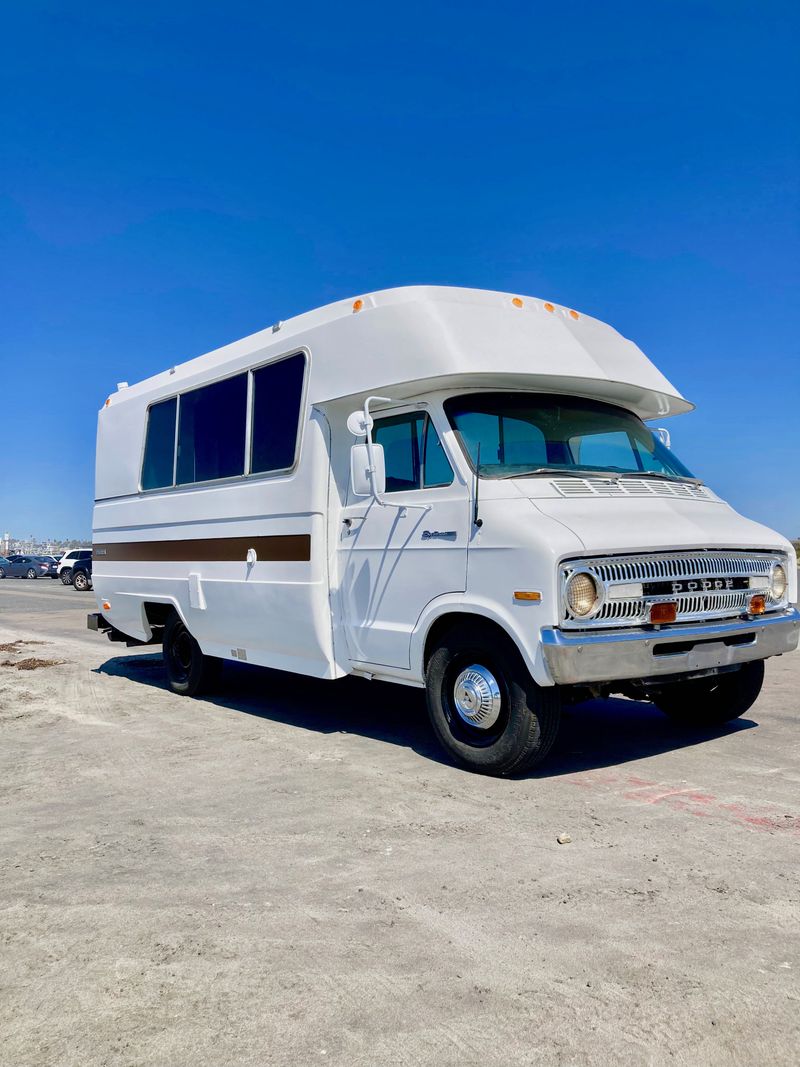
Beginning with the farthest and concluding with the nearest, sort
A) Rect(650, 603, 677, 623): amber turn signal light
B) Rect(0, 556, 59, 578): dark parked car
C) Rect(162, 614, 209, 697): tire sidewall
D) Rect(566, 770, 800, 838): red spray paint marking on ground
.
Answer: Rect(0, 556, 59, 578): dark parked car
Rect(162, 614, 209, 697): tire sidewall
Rect(650, 603, 677, 623): amber turn signal light
Rect(566, 770, 800, 838): red spray paint marking on ground

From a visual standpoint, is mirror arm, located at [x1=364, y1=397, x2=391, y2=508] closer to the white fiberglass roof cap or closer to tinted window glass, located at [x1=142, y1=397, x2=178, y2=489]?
the white fiberglass roof cap

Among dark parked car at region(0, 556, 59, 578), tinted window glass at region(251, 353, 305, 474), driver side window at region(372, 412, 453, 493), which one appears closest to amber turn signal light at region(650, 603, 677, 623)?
driver side window at region(372, 412, 453, 493)

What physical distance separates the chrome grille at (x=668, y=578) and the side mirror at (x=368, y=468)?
1.61 meters

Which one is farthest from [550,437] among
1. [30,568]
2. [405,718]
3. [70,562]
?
[30,568]

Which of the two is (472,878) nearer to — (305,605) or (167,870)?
(167,870)

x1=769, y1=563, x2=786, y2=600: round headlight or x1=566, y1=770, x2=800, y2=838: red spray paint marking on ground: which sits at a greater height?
x1=769, y1=563, x2=786, y2=600: round headlight

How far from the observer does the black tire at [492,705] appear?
5398 mm

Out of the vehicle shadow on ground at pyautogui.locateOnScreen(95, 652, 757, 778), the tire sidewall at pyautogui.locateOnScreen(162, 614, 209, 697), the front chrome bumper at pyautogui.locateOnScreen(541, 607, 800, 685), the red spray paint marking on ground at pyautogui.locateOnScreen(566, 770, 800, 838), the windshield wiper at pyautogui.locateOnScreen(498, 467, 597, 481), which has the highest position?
the windshield wiper at pyautogui.locateOnScreen(498, 467, 597, 481)

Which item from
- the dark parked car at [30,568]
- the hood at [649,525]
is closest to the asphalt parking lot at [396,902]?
the hood at [649,525]

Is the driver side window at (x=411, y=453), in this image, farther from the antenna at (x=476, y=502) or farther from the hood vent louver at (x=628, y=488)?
the hood vent louver at (x=628, y=488)

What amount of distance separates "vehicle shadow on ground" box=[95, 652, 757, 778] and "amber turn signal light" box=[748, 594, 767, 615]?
1134mm

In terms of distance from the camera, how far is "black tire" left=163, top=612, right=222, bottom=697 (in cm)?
891

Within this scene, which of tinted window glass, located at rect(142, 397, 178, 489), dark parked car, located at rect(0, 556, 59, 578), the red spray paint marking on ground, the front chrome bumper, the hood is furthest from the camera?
dark parked car, located at rect(0, 556, 59, 578)

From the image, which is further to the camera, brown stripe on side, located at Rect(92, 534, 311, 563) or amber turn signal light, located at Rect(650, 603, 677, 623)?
brown stripe on side, located at Rect(92, 534, 311, 563)
